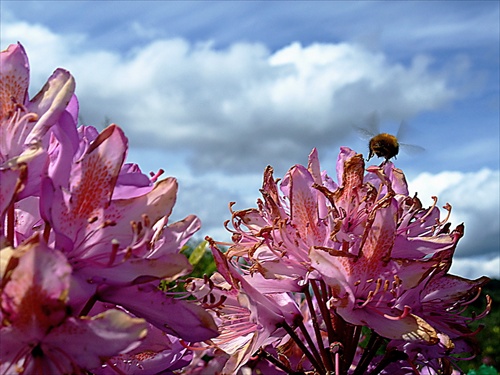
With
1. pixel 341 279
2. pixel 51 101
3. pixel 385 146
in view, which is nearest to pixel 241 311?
pixel 341 279

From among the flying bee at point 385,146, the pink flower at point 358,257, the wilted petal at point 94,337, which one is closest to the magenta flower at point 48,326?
the wilted petal at point 94,337

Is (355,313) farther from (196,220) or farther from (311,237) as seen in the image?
(196,220)

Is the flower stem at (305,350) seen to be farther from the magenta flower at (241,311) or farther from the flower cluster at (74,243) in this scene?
the flower cluster at (74,243)

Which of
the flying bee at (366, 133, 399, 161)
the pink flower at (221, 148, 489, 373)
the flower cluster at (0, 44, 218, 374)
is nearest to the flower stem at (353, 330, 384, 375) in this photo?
the pink flower at (221, 148, 489, 373)

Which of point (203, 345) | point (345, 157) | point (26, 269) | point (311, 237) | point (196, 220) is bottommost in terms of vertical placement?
point (26, 269)

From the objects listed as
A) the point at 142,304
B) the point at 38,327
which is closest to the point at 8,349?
the point at 38,327

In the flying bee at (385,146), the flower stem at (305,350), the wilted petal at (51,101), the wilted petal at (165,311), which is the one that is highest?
the flying bee at (385,146)

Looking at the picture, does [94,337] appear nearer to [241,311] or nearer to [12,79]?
[12,79]
